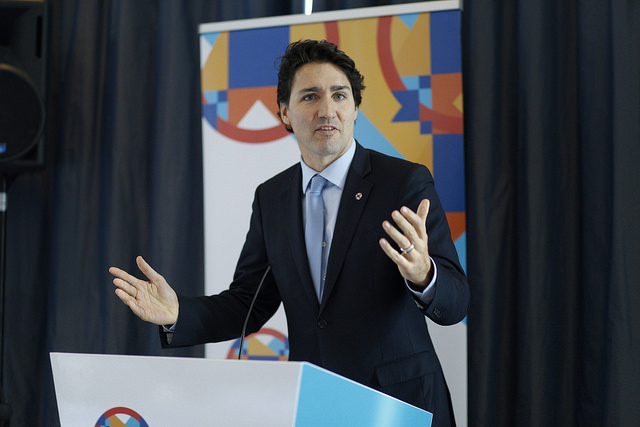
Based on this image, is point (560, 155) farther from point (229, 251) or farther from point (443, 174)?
point (229, 251)

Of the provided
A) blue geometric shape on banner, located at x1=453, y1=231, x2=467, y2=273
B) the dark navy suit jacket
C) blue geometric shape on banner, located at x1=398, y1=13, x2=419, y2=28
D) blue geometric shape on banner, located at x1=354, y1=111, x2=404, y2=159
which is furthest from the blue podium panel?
blue geometric shape on banner, located at x1=398, y1=13, x2=419, y2=28

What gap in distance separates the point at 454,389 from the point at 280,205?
873mm

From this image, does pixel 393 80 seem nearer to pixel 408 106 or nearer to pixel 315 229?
pixel 408 106

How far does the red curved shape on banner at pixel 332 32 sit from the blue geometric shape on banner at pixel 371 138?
286 mm

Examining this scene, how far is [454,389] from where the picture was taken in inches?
87.4

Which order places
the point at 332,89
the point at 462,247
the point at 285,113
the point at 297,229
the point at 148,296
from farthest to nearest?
the point at 462,247
the point at 285,113
the point at 332,89
the point at 297,229
the point at 148,296

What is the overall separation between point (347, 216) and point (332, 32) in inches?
39.9

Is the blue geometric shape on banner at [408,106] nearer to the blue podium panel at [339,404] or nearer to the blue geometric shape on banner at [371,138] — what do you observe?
the blue geometric shape on banner at [371,138]

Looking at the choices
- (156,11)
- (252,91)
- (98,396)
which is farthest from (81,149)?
(98,396)

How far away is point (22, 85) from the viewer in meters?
2.67

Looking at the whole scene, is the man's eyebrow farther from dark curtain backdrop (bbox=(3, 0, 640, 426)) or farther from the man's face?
dark curtain backdrop (bbox=(3, 0, 640, 426))

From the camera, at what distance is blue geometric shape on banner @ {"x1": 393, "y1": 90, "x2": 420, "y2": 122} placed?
2.35m

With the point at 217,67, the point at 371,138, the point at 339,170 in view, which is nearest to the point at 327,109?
the point at 339,170

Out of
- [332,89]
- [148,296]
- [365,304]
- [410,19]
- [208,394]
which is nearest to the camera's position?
[208,394]
